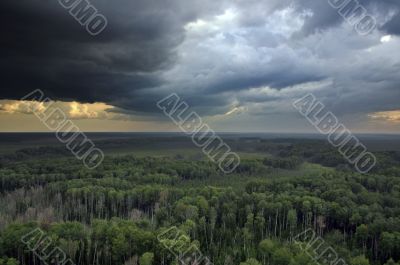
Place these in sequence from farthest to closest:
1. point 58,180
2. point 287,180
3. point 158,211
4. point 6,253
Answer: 1. point 58,180
2. point 287,180
3. point 158,211
4. point 6,253

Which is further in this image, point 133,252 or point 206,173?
point 206,173

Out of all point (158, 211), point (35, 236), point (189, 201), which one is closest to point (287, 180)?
point (189, 201)

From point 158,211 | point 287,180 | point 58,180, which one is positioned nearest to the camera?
point 158,211

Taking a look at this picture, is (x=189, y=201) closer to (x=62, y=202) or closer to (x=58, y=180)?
(x=62, y=202)

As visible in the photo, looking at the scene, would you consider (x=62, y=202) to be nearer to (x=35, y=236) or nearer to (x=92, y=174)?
(x=92, y=174)

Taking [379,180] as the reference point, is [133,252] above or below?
below

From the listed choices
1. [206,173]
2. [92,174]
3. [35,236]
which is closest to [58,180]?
[92,174]
